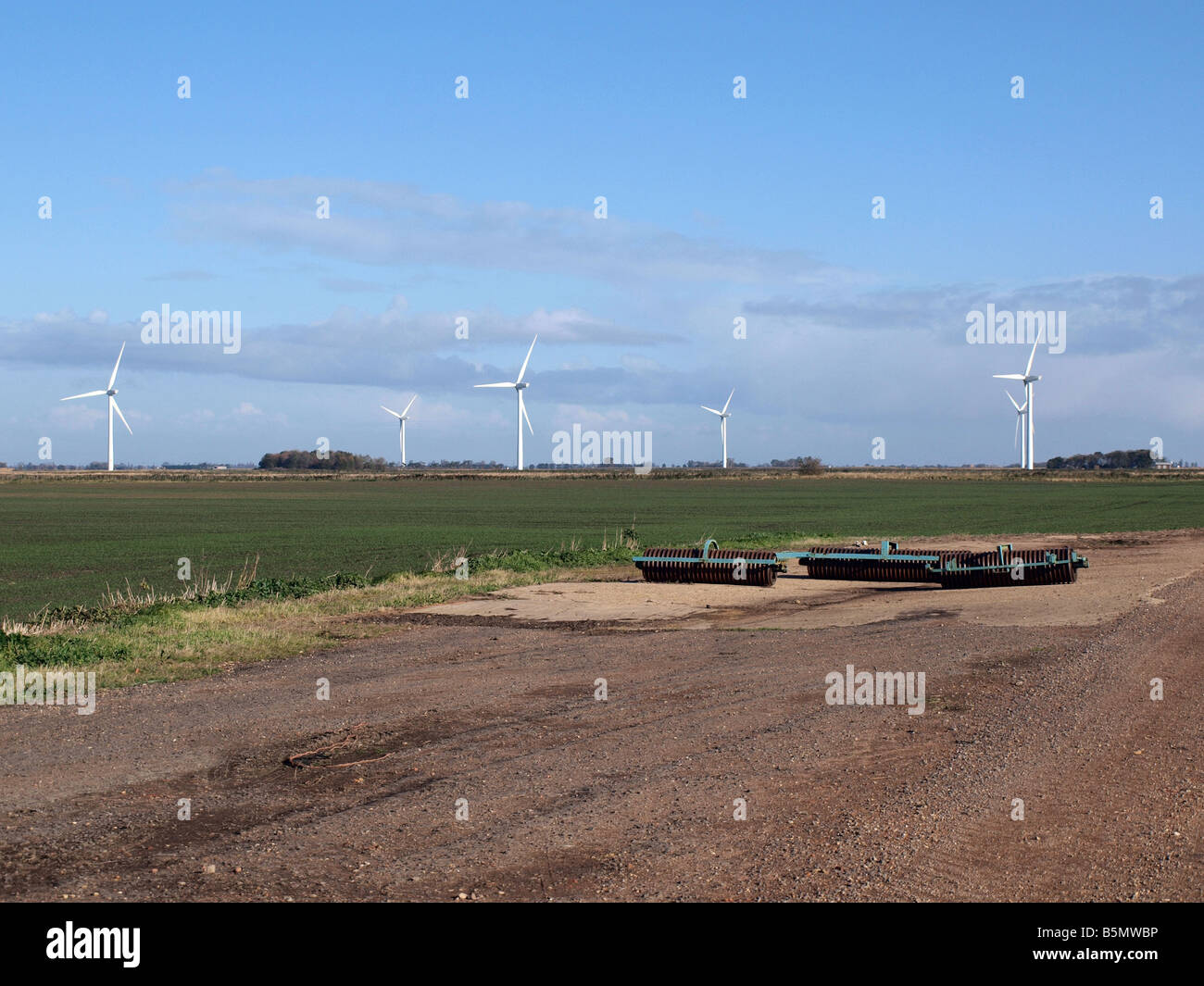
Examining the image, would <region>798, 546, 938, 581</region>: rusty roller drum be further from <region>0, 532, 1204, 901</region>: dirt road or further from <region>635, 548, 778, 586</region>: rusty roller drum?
<region>0, 532, 1204, 901</region>: dirt road

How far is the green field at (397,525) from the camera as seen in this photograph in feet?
121

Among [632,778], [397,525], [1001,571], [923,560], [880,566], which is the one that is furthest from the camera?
[397,525]

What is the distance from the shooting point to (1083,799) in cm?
857

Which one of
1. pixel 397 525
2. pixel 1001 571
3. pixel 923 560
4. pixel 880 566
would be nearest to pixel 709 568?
pixel 880 566

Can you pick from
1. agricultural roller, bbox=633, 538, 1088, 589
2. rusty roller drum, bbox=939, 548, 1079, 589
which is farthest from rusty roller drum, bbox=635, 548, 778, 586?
rusty roller drum, bbox=939, 548, 1079, 589

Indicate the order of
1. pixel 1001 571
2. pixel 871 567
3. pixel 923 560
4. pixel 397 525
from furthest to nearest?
pixel 397 525
pixel 871 567
pixel 923 560
pixel 1001 571

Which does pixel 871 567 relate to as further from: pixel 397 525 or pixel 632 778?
pixel 397 525

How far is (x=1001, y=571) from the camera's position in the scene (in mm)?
27562

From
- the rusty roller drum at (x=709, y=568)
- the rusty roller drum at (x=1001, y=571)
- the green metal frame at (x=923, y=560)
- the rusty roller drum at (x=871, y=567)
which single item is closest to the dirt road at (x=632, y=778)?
the rusty roller drum at (x=1001, y=571)

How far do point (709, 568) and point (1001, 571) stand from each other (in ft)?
23.5

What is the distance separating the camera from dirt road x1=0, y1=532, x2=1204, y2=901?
281 inches

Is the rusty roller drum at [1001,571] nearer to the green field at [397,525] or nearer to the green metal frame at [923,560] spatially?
the green metal frame at [923,560]

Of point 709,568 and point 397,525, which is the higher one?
point 397,525
